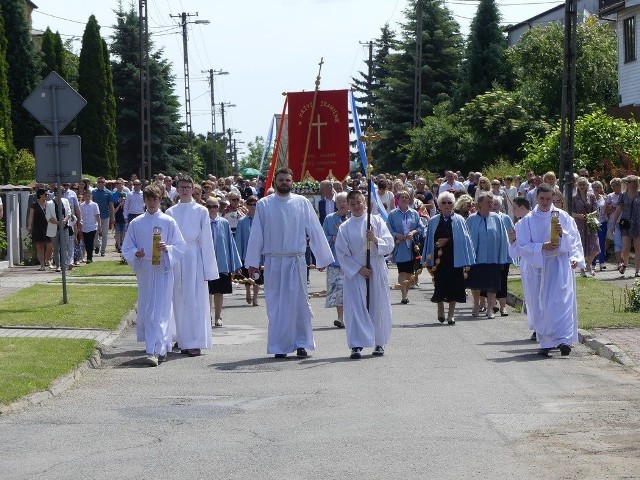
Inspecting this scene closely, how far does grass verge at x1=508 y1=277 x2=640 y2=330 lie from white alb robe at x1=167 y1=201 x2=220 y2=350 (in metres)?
4.63

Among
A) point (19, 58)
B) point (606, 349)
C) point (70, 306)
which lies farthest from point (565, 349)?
point (19, 58)

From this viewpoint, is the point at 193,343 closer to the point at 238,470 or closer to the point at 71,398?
the point at 71,398

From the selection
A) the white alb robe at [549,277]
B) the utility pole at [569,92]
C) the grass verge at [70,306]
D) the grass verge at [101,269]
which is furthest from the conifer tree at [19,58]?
the white alb robe at [549,277]

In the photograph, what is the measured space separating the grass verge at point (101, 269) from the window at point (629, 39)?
24.7 m

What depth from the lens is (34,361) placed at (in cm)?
1412

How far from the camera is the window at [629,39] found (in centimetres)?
5053

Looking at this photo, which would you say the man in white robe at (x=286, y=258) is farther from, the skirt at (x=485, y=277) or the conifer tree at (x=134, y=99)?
the conifer tree at (x=134, y=99)

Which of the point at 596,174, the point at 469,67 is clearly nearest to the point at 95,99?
the point at 469,67

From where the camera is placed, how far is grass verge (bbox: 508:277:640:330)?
57.9 feet

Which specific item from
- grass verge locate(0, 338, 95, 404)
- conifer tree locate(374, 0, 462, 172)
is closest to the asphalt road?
grass verge locate(0, 338, 95, 404)

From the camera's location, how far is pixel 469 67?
73188mm

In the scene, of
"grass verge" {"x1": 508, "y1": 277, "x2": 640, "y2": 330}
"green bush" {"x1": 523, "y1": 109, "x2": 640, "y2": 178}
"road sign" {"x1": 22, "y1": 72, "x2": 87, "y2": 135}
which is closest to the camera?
"grass verge" {"x1": 508, "y1": 277, "x2": 640, "y2": 330}

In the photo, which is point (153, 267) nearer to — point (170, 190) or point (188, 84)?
point (170, 190)

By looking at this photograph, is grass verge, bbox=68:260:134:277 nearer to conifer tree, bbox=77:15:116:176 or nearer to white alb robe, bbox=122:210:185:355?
white alb robe, bbox=122:210:185:355
